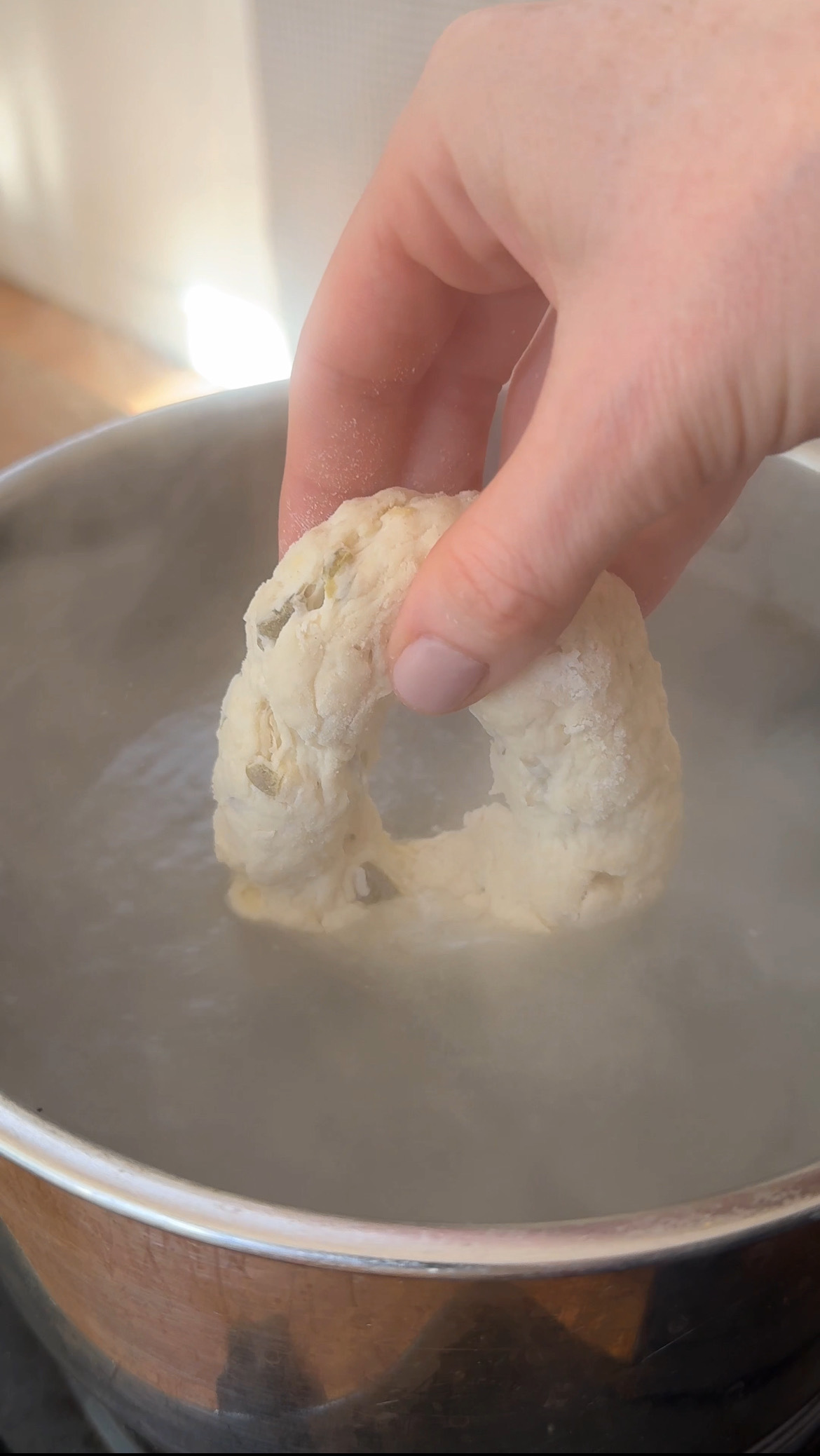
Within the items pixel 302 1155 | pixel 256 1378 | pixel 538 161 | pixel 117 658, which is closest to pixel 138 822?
pixel 117 658

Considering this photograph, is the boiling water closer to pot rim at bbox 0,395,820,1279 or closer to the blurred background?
pot rim at bbox 0,395,820,1279

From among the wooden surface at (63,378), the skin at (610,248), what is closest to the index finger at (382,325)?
the skin at (610,248)

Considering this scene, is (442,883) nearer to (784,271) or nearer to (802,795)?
(802,795)

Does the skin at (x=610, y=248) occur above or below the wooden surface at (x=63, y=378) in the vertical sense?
above

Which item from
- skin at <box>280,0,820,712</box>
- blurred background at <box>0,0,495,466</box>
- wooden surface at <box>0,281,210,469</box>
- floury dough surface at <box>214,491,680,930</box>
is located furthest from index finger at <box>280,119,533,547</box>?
wooden surface at <box>0,281,210,469</box>

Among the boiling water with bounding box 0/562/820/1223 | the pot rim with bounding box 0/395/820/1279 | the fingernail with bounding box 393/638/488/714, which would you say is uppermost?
the fingernail with bounding box 393/638/488/714

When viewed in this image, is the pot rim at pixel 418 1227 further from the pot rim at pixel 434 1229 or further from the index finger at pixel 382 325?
the index finger at pixel 382 325
